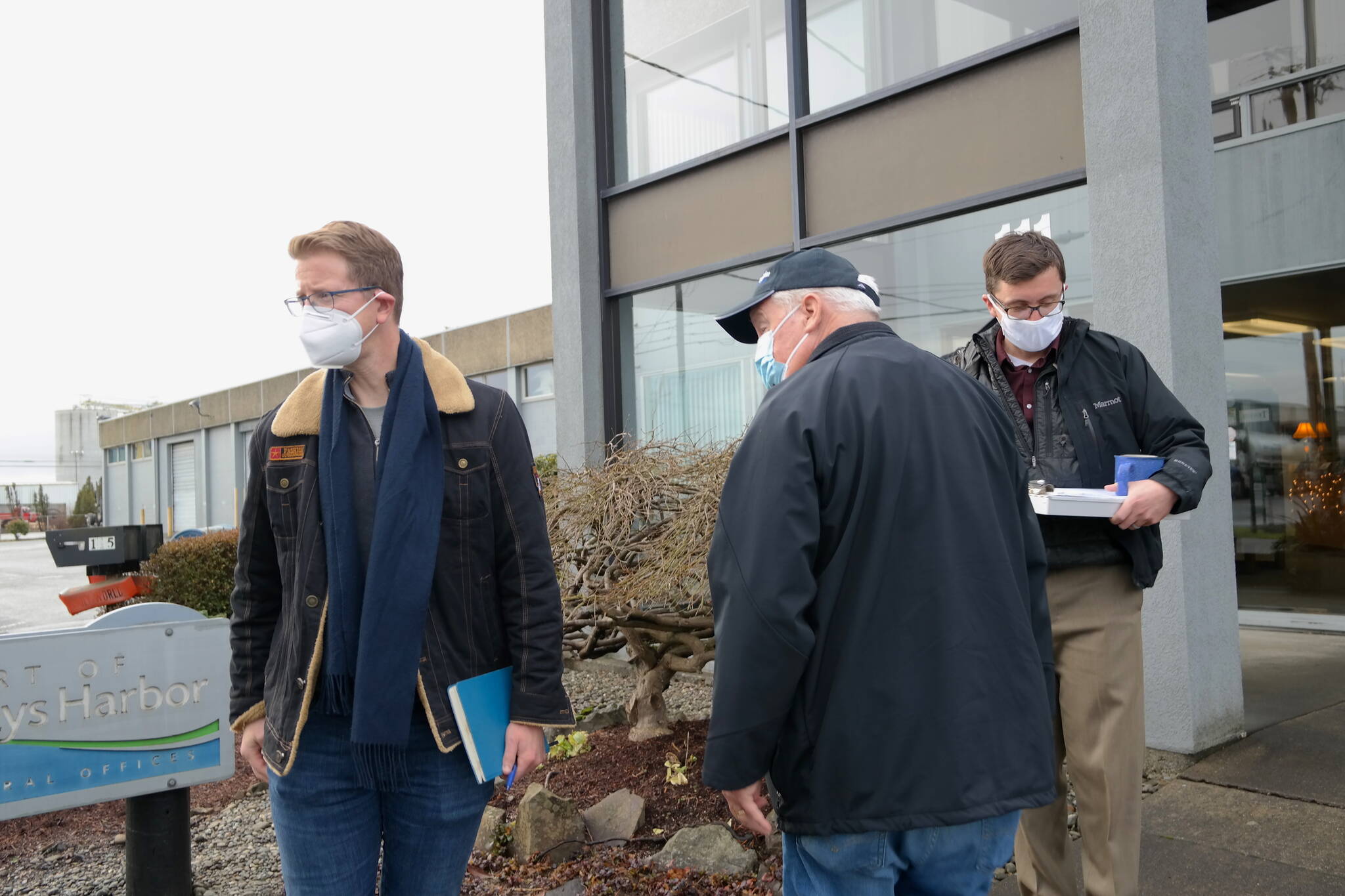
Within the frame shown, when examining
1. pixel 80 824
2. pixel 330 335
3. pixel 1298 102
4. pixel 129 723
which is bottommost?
pixel 80 824

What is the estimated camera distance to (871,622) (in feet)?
5.85

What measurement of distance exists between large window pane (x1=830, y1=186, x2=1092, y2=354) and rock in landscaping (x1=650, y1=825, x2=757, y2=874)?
3398mm

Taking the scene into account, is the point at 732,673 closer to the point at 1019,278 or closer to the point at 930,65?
the point at 1019,278

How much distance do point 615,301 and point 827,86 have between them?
2.76 meters

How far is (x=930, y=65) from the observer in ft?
22.3

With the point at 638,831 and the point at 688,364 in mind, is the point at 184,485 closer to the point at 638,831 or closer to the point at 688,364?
the point at 688,364

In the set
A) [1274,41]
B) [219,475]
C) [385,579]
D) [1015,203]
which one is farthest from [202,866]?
[219,475]

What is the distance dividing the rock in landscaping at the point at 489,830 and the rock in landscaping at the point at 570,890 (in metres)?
0.55

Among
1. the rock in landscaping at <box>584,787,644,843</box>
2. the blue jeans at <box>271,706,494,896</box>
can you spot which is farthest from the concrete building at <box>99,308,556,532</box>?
the blue jeans at <box>271,706,494,896</box>

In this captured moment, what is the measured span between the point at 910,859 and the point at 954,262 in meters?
5.56

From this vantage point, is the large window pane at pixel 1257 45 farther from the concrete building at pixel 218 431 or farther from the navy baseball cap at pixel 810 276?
the concrete building at pixel 218 431

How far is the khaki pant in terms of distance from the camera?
2.92 meters

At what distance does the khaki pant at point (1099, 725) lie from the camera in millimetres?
2920

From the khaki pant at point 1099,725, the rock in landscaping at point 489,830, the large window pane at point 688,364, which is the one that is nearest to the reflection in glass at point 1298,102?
the large window pane at point 688,364
